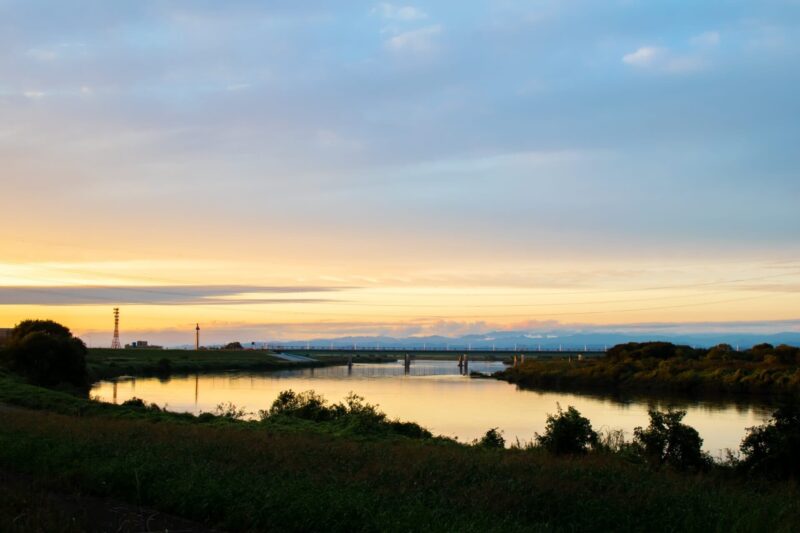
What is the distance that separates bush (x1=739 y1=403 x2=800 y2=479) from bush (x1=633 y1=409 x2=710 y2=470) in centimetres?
156

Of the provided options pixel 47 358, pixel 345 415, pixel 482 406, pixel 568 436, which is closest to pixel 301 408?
pixel 345 415

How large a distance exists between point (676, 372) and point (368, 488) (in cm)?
7590

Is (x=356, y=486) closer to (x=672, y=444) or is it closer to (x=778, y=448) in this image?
(x=778, y=448)

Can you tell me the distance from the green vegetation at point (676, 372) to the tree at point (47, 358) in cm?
5376

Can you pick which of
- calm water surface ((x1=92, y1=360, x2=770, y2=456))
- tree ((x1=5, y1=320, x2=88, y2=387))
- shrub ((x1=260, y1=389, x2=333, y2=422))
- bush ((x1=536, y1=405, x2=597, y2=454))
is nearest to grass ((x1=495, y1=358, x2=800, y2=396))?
calm water surface ((x1=92, y1=360, x2=770, y2=456))

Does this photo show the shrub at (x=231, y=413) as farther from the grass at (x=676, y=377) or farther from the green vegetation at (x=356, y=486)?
the grass at (x=676, y=377)

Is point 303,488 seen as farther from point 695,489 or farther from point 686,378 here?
point 686,378

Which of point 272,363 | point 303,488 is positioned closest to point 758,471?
point 303,488

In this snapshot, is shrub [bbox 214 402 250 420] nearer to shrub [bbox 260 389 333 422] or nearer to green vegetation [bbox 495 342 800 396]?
shrub [bbox 260 389 333 422]

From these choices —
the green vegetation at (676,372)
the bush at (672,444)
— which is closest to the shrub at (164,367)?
the green vegetation at (676,372)

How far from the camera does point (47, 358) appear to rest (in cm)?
6072

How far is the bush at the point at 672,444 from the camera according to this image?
2250 cm

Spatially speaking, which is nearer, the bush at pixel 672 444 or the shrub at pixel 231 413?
the bush at pixel 672 444

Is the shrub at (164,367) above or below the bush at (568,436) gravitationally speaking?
below
